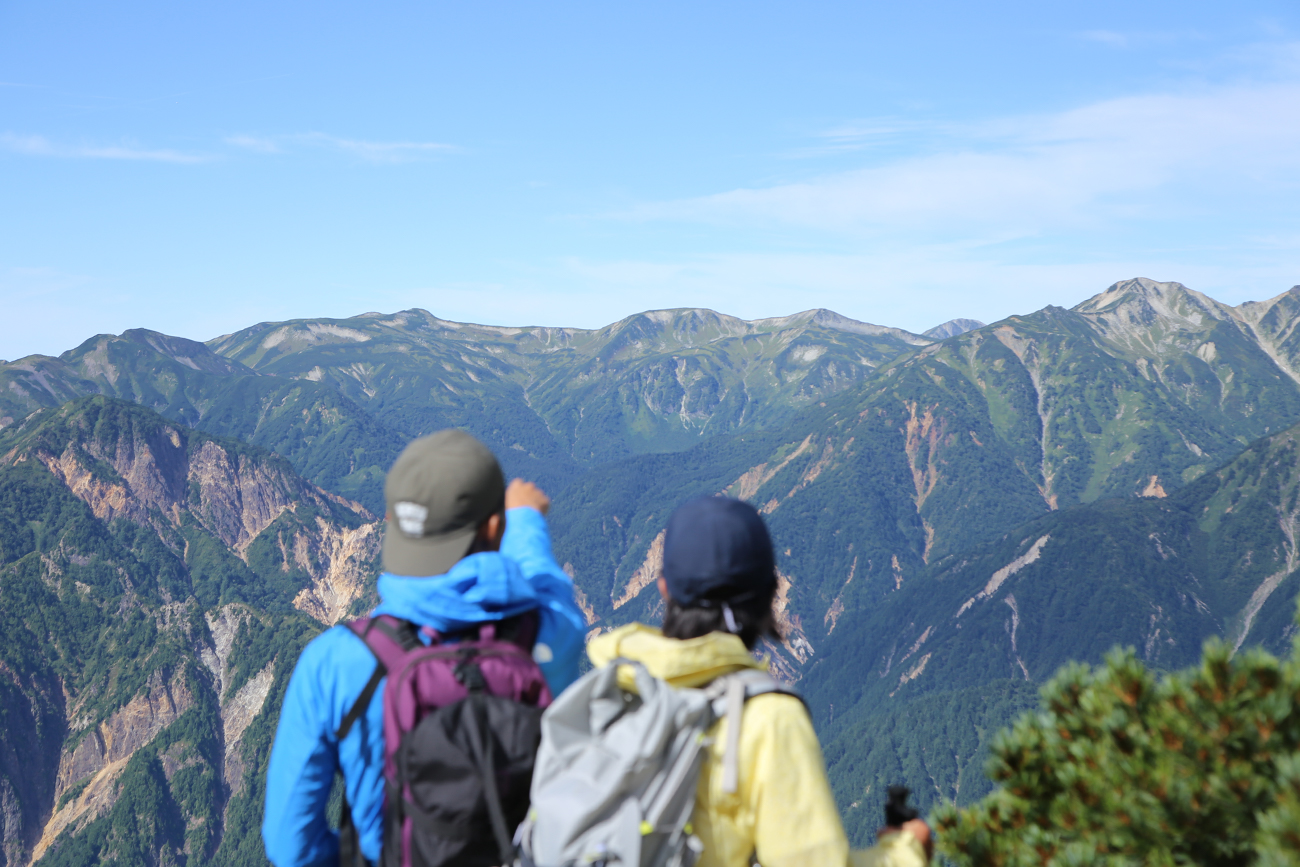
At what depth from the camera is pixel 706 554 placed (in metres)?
6.45

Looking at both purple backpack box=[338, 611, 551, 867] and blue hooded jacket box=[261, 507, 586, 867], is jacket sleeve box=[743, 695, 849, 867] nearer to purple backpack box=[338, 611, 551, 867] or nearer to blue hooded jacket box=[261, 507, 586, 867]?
purple backpack box=[338, 611, 551, 867]

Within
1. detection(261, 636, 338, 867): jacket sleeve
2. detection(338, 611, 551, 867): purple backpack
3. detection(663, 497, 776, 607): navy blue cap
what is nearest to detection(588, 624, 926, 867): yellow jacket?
detection(663, 497, 776, 607): navy blue cap

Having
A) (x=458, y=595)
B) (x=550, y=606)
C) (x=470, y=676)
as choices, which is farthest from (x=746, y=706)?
(x=458, y=595)

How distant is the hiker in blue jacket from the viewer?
6430mm

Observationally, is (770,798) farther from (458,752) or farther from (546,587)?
(546,587)

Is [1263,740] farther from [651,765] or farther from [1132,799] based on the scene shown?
[651,765]

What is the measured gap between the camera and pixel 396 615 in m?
6.65

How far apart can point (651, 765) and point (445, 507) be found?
227 centimetres

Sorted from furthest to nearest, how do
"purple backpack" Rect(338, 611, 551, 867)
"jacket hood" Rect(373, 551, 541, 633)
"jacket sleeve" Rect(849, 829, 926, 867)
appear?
"jacket hood" Rect(373, 551, 541, 633) → "jacket sleeve" Rect(849, 829, 926, 867) → "purple backpack" Rect(338, 611, 551, 867)

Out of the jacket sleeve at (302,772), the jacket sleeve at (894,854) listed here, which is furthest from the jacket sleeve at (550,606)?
the jacket sleeve at (894,854)

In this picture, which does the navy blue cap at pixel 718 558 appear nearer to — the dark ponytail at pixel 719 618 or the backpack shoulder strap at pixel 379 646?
the dark ponytail at pixel 719 618

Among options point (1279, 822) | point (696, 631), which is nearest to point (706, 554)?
point (696, 631)

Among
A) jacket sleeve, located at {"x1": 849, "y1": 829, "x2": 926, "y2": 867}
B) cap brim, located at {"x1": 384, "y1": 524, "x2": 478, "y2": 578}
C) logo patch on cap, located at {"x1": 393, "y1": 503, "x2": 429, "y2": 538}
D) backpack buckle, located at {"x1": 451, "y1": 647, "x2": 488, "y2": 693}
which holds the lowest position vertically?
jacket sleeve, located at {"x1": 849, "y1": 829, "x2": 926, "y2": 867}

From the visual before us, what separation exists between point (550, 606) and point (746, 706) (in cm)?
187
